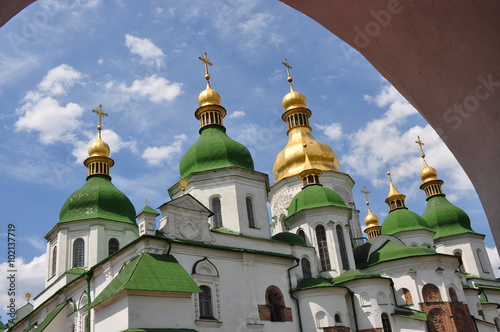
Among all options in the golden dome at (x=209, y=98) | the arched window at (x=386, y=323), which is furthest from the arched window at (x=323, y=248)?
the golden dome at (x=209, y=98)

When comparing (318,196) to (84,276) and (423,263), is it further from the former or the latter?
(84,276)

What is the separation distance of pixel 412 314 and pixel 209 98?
17196mm


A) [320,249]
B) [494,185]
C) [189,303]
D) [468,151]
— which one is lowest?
[494,185]

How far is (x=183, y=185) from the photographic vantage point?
24.8 meters

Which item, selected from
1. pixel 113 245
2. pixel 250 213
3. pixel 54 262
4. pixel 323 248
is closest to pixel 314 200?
pixel 323 248

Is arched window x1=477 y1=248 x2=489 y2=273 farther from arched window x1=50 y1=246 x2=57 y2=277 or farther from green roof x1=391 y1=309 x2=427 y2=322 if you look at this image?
arched window x1=50 y1=246 x2=57 y2=277

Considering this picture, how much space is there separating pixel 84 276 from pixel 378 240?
58.1 feet

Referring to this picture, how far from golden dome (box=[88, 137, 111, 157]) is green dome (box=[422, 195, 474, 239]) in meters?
27.8

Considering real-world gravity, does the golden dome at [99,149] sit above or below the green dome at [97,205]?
above

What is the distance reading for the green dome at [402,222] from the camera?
35156 mm

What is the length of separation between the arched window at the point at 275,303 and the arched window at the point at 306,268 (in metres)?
2.96

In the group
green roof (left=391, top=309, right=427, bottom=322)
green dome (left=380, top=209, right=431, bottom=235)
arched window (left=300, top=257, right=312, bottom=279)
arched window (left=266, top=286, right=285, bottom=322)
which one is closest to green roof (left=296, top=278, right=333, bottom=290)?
arched window (left=300, top=257, right=312, bottom=279)

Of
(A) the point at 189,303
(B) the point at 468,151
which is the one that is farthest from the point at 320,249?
(B) the point at 468,151

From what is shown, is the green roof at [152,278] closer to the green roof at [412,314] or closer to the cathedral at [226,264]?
the cathedral at [226,264]
